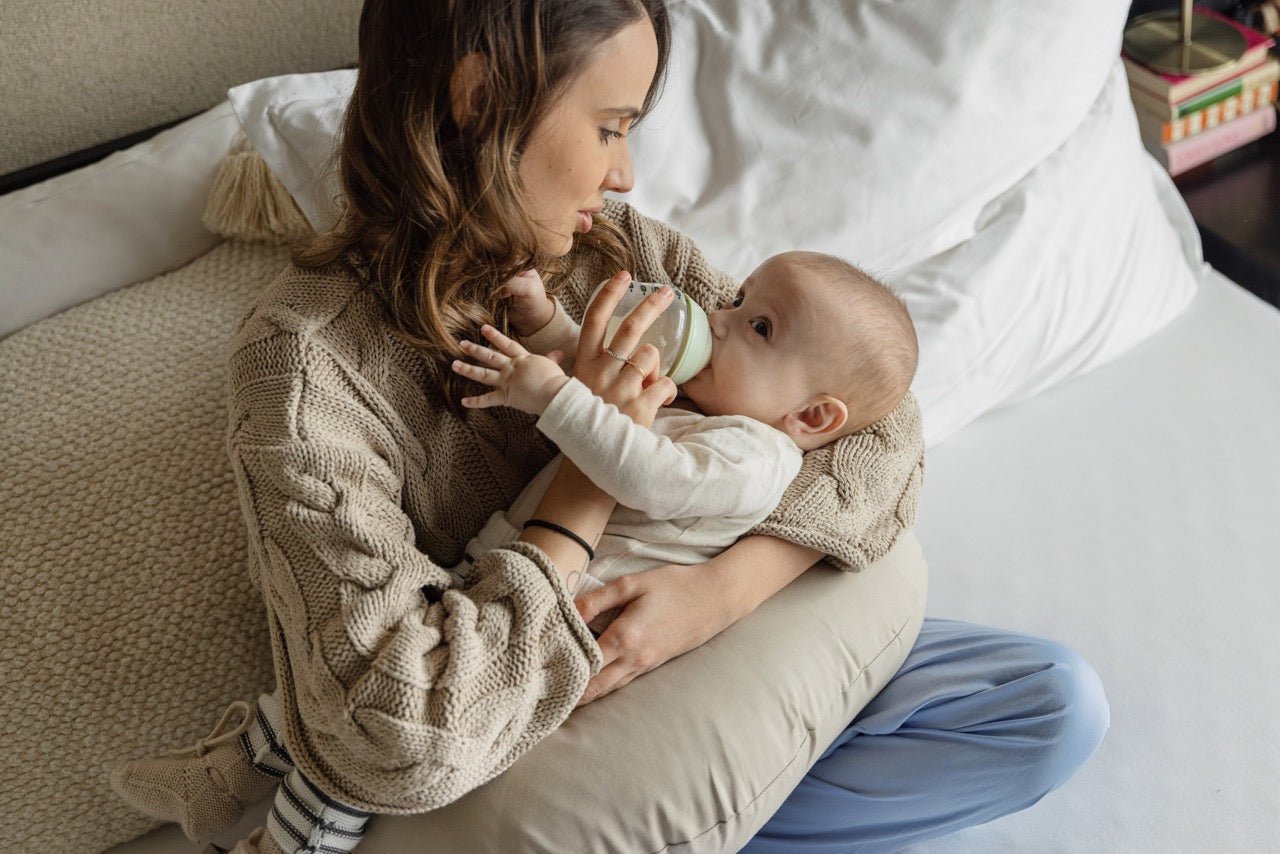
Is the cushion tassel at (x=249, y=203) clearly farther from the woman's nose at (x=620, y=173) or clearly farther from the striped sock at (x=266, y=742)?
the striped sock at (x=266, y=742)

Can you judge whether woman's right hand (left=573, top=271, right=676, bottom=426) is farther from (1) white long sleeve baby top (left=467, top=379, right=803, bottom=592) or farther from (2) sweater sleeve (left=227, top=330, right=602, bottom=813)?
(2) sweater sleeve (left=227, top=330, right=602, bottom=813)

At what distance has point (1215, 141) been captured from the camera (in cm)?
221

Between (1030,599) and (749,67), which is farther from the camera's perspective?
(749,67)

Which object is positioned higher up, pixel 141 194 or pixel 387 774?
pixel 141 194

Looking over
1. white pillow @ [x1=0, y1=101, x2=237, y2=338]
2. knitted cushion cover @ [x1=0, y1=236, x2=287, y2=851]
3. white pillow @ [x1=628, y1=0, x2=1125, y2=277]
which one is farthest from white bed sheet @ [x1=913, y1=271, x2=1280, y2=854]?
white pillow @ [x1=0, y1=101, x2=237, y2=338]

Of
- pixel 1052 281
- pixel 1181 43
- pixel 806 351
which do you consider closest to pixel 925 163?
pixel 1052 281

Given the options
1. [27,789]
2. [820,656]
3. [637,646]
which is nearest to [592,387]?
[637,646]

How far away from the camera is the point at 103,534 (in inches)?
47.8

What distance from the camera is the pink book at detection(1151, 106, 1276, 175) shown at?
218 cm

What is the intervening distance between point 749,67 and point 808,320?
1.84ft

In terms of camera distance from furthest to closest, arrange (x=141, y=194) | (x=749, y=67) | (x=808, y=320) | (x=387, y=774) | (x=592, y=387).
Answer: (x=749, y=67) < (x=141, y=194) < (x=808, y=320) < (x=592, y=387) < (x=387, y=774)

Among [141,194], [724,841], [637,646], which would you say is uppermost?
[141,194]

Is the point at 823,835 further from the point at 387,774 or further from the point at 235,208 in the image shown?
the point at 235,208

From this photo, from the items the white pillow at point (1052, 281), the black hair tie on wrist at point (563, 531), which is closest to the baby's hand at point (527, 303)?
the black hair tie on wrist at point (563, 531)
